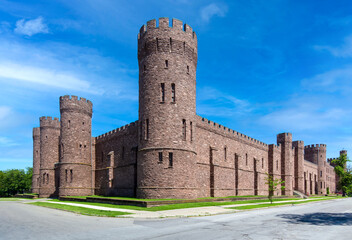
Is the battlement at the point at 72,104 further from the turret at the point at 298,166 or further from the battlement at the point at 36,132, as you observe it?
the turret at the point at 298,166

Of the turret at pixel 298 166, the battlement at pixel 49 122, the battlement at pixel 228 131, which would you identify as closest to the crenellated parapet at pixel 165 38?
the battlement at pixel 228 131

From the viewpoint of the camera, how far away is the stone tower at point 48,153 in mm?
45344

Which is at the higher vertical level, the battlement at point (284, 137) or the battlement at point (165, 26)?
the battlement at point (165, 26)

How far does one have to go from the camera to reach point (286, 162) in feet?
181

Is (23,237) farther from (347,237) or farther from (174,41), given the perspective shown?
(174,41)

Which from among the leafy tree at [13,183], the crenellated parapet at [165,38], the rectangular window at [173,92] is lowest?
the leafy tree at [13,183]

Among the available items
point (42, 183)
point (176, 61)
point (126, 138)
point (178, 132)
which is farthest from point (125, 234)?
point (42, 183)

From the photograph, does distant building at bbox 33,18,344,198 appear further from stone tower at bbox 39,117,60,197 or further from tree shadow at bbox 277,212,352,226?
tree shadow at bbox 277,212,352,226

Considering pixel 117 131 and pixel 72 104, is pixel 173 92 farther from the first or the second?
pixel 72 104

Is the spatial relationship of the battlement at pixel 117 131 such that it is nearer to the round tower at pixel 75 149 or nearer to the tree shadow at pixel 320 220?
the round tower at pixel 75 149

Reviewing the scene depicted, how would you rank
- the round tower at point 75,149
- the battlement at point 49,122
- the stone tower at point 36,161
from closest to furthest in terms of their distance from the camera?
the round tower at point 75,149
the battlement at point 49,122
the stone tower at point 36,161

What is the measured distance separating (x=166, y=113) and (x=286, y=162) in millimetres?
36868

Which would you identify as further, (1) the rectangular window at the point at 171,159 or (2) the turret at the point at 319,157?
(2) the turret at the point at 319,157

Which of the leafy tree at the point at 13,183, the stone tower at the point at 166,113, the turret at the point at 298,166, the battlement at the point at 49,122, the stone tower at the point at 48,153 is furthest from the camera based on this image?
the leafy tree at the point at 13,183
